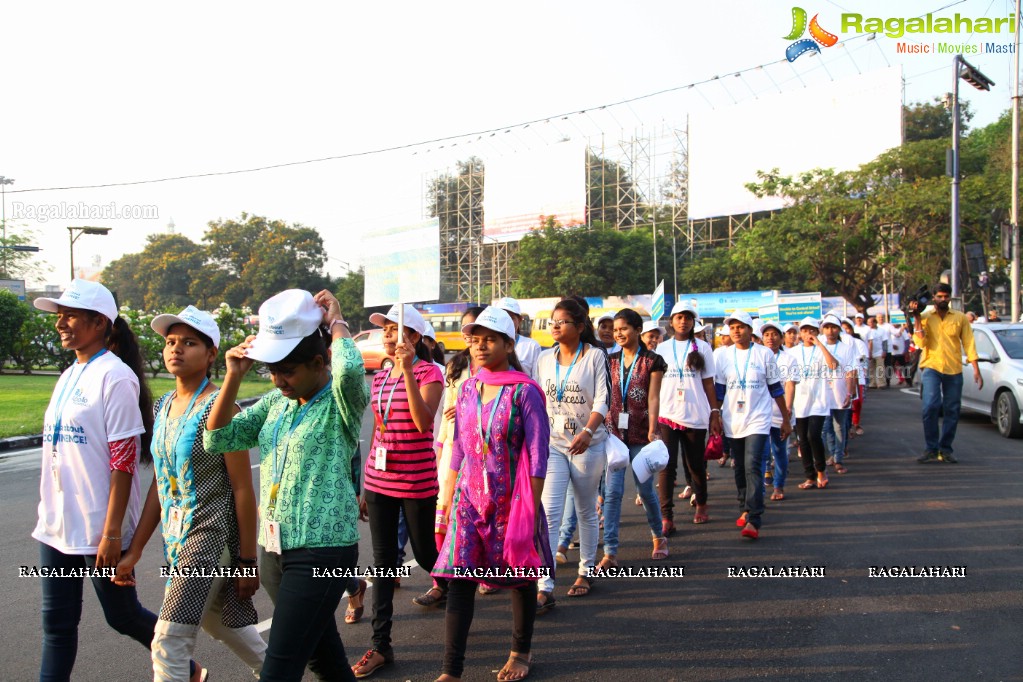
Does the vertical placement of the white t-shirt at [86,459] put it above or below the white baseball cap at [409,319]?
below

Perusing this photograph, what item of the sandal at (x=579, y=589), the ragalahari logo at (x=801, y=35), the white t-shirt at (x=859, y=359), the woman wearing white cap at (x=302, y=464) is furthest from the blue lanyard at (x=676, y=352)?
the ragalahari logo at (x=801, y=35)

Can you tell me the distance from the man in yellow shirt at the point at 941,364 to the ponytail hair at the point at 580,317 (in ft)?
19.9

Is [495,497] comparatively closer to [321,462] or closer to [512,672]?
[512,672]

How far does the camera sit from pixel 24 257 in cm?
5256

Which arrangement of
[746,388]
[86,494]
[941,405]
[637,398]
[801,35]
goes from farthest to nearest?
[801,35], [941,405], [746,388], [637,398], [86,494]

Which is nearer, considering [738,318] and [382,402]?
[382,402]

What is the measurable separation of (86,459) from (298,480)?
947 mm

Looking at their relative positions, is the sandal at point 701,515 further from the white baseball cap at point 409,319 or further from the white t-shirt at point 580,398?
the white baseball cap at point 409,319

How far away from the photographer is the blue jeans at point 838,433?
918 cm

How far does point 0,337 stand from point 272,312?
2133 cm

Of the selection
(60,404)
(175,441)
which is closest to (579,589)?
(175,441)

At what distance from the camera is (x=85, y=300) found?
3.25m

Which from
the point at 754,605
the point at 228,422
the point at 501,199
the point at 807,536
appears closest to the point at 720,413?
the point at 807,536

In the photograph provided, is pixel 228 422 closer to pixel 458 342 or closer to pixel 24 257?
pixel 458 342
